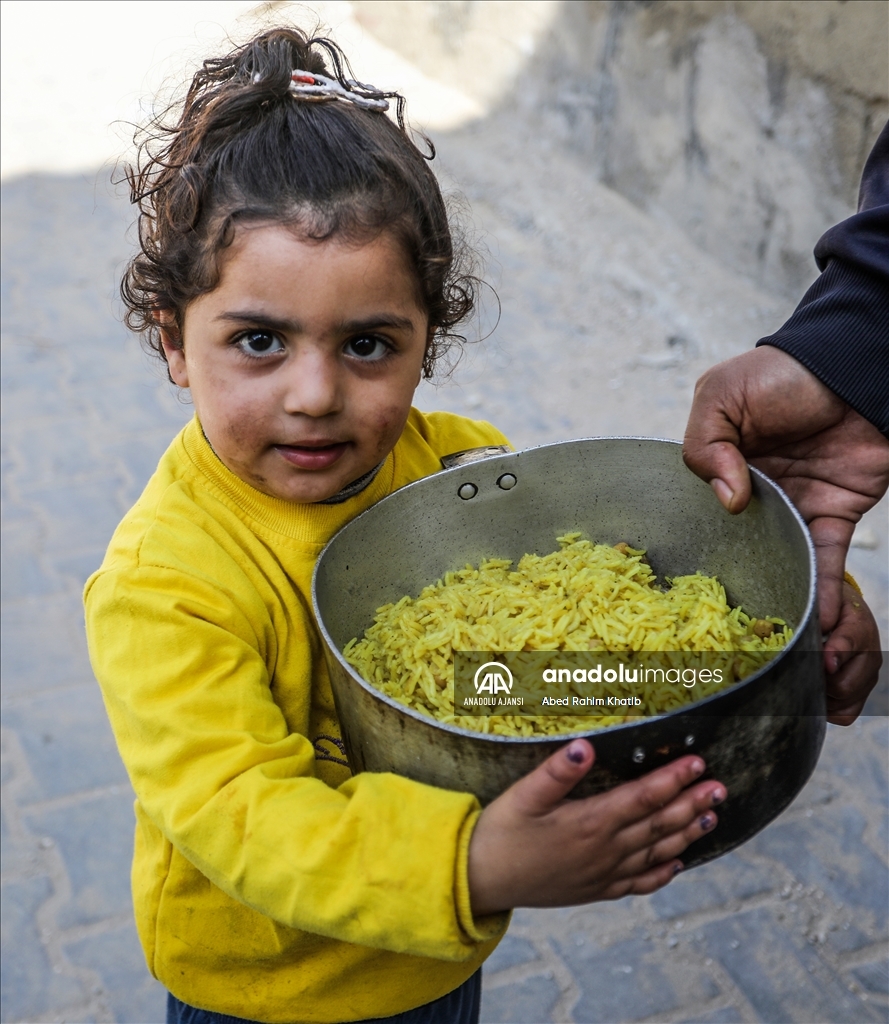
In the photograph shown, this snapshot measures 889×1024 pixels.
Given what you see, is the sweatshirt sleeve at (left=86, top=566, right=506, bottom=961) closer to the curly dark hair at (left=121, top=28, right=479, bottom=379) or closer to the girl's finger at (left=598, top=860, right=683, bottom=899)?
the girl's finger at (left=598, top=860, right=683, bottom=899)

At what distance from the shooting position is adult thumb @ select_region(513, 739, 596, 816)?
1046mm

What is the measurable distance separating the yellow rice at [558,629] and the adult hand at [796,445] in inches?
6.5

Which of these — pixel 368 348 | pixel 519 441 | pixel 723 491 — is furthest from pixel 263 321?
pixel 519 441

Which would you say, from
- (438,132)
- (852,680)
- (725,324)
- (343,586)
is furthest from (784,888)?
(438,132)

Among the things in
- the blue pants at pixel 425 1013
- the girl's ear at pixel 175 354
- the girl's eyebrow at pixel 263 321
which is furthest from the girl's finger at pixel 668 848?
the girl's ear at pixel 175 354

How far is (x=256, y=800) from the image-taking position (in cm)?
117

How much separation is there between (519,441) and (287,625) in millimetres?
2852

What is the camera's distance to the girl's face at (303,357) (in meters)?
1.31

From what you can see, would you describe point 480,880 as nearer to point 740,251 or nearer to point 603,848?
point 603,848

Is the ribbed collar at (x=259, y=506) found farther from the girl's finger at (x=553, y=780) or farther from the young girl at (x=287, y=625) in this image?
the girl's finger at (x=553, y=780)

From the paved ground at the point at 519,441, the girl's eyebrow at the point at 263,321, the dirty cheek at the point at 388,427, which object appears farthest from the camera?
the paved ground at the point at 519,441

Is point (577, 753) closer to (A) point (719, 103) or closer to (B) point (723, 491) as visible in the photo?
(B) point (723, 491)

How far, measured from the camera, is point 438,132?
254 inches

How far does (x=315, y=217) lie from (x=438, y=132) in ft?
17.8
